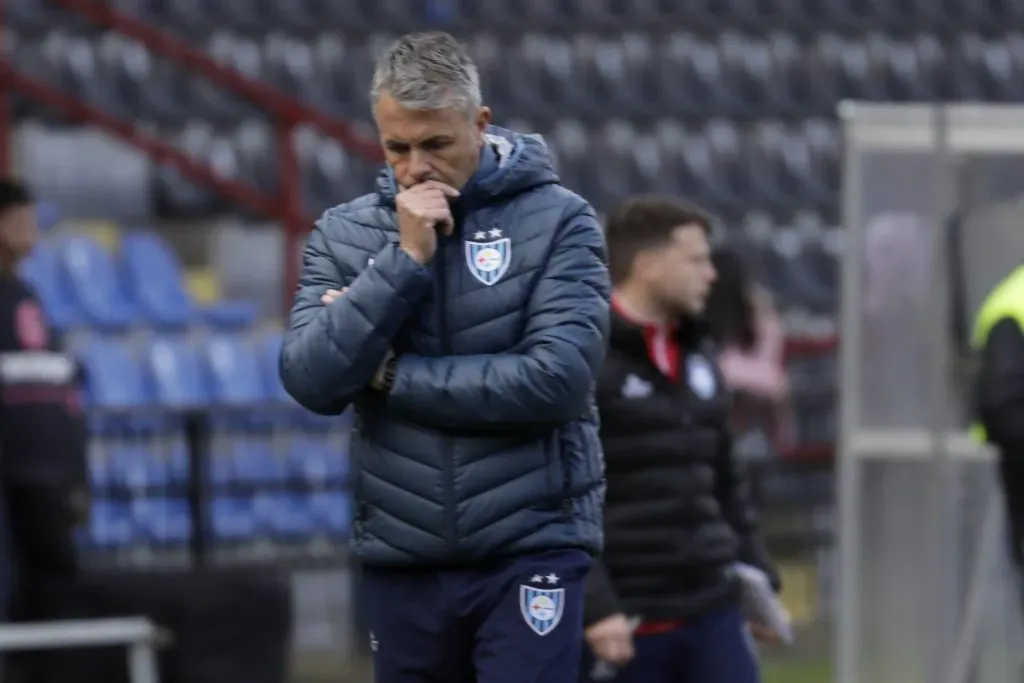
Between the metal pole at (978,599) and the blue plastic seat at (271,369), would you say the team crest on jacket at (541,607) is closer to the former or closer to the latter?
the metal pole at (978,599)

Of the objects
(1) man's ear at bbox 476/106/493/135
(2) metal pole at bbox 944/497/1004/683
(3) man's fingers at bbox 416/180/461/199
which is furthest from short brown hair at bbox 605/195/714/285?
(2) metal pole at bbox 944/497/1004/683

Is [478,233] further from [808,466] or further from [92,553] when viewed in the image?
[808,466]

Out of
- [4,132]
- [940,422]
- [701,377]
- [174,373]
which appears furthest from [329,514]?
[701,377]

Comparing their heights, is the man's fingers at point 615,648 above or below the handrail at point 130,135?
below

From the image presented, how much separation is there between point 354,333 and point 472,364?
202 mm

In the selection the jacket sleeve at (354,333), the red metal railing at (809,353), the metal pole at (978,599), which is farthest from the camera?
the red metal railing at (809,353)

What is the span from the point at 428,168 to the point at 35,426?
470cm

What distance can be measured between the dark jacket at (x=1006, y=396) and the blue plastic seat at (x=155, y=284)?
6037mm

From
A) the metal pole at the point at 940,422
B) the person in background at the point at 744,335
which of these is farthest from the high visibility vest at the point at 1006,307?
the person in background at the point at 744,335

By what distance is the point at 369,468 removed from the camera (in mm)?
3502

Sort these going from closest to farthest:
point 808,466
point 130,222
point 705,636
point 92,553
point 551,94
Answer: point 705,636
point 92,553
point 130,222
point 808,466
point 551,94

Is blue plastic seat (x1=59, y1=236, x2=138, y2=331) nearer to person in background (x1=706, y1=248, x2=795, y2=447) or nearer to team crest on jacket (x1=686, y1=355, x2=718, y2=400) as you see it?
person in background (x1=706, y1=248, x2=795, y2=447)

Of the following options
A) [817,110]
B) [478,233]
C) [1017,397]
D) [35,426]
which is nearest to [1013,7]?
[817,110]

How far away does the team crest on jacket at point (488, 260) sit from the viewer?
3.47 m
